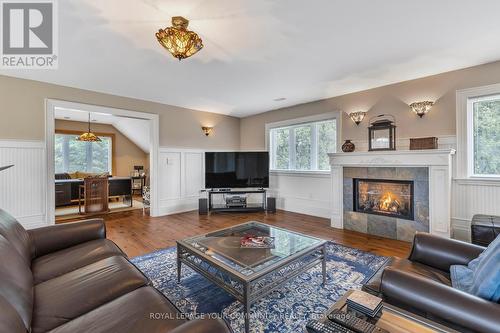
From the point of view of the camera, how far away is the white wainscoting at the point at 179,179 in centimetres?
495

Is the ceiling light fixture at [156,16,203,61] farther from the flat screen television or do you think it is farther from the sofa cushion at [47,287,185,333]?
the flat screen television

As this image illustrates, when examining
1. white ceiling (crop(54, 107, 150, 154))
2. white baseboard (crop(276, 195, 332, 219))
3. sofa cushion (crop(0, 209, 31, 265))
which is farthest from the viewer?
white ceiling (crop(54, 107, 150, 154))

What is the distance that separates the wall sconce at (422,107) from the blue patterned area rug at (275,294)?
2.33 metres

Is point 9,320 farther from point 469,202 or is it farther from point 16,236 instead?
point 469,202

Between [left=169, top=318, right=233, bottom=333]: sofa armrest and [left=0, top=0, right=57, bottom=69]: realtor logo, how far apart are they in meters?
2.69

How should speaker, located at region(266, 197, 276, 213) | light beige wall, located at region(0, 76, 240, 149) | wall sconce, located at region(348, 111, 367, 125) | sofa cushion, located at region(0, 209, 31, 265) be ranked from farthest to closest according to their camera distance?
speaker, located at region(266, 197, 276, 213), wall sconce, located at region(348, 111, 367, 125), light beige wall, located at region(0, 76, 240, 149), sofa cushion, located at region(0, 209, 31, 265)

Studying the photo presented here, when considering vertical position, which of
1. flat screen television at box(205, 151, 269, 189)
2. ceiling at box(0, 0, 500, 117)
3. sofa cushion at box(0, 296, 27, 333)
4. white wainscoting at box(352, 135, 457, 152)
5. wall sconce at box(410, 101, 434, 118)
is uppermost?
ceiling at box(0, 0, 500, 117)

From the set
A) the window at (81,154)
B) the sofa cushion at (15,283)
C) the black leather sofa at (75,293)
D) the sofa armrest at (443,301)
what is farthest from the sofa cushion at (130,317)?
the window at (81,154)

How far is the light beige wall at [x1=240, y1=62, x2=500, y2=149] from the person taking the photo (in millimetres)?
3111

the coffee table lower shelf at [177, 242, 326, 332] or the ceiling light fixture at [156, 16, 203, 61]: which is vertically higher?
the ceiling light fixture at [156, 16, 203, 61]

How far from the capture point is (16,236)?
1577 millimetres

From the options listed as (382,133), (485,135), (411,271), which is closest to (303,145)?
(382,133)

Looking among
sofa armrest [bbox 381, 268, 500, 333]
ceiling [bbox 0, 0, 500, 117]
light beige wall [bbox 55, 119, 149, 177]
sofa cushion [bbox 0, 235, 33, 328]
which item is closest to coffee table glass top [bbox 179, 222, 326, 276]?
sofa armrest [bbox 381, 268, 500, 333]

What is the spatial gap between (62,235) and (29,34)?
215 cm
